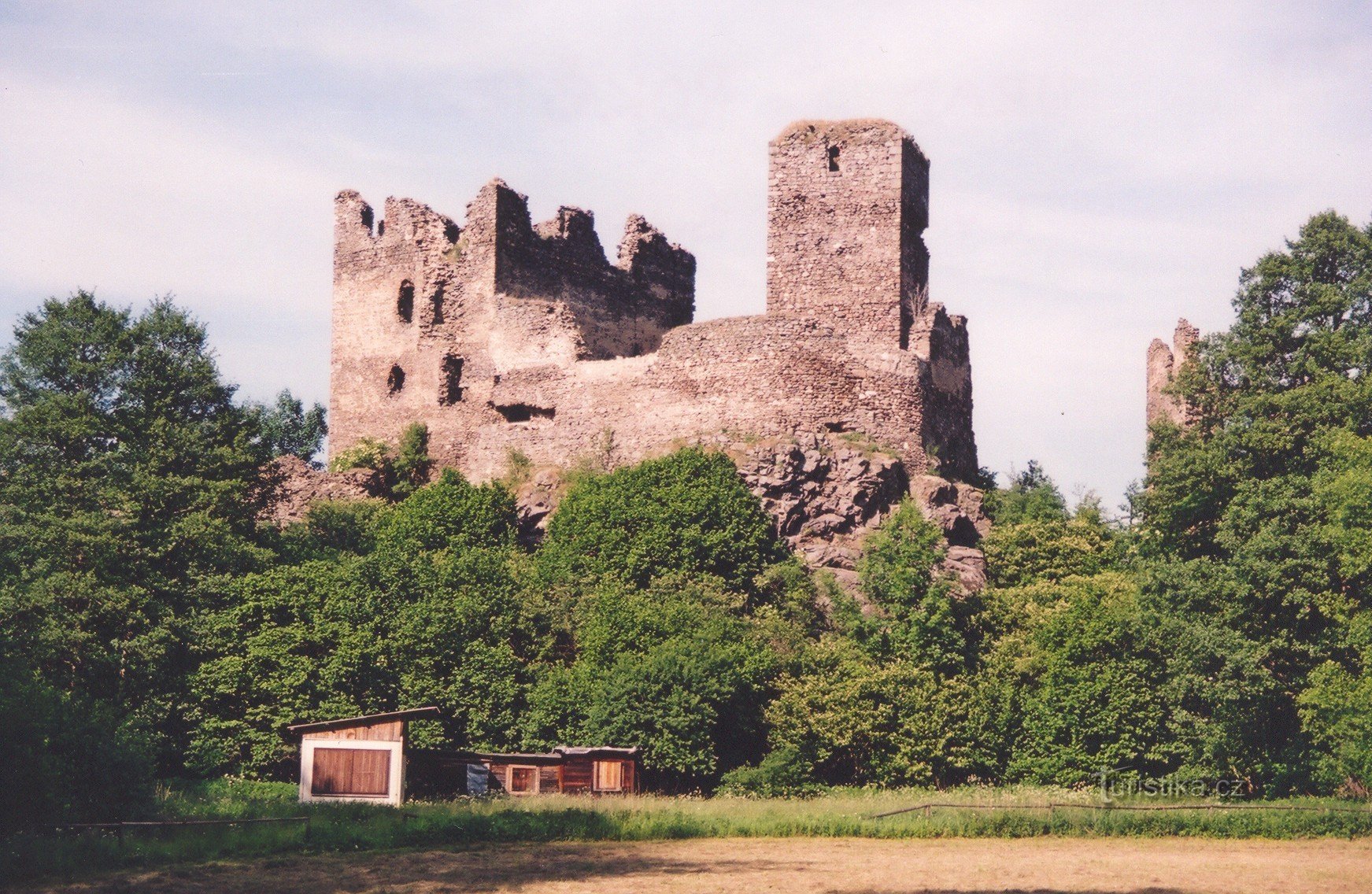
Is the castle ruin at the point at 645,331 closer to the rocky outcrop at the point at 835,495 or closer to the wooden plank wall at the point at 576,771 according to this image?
the rocky outcrop at the point at 835,495

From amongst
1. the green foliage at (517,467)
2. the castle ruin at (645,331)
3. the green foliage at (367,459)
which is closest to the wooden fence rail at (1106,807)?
the castle ruin at (645,331)

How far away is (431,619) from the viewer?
127 feet

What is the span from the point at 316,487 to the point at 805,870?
23866 mm

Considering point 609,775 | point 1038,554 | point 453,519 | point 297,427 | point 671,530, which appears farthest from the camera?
point 297,427

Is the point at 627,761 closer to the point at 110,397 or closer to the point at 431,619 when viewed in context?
the point at 431,619

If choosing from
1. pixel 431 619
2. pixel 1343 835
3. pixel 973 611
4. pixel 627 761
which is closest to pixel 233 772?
pixel 431 619

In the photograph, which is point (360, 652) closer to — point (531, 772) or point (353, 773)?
point (353, 773)

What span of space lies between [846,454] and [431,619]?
33.4 feet

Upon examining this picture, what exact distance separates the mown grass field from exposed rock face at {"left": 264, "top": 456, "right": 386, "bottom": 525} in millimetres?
13501

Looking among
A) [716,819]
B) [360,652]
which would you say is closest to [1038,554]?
[716,819]

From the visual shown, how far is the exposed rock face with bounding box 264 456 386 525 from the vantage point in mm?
47438

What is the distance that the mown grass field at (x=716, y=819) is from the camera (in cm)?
2942

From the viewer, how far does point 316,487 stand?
4788 centimetres

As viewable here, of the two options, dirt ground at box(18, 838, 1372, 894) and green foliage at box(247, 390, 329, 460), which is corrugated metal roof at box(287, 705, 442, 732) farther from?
green foliage at box(247, 390, 329, 460)
